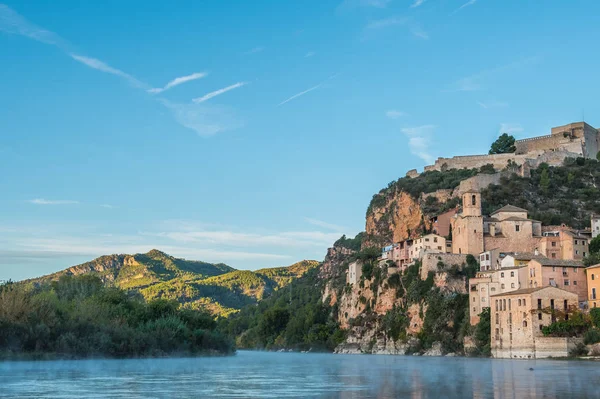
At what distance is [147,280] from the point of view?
19338 centimetres

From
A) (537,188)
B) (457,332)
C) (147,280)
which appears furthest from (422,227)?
(147,280)

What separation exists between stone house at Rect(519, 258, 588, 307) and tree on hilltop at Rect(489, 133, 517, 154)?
57729 millimetres

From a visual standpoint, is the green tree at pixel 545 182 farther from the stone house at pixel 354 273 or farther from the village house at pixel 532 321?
the village house at pixel 532 321

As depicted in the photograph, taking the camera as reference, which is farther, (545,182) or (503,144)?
(503,144)

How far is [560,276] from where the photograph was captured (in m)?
68.4

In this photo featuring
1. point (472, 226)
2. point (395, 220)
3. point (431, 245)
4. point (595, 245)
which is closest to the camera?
point (595, 245)

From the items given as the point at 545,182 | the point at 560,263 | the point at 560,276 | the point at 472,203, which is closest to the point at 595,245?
the point at 560,263

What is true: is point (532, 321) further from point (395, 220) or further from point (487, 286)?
point (395, 220)

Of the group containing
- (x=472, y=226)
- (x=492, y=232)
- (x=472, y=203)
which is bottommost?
(x=492, y=232)

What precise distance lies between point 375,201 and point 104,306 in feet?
203

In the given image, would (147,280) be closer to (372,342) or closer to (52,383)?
(372,342)

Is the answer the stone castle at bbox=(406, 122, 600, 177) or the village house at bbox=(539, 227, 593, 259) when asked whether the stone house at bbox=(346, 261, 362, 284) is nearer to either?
the stone castle at bbox=(406, 122, 600, 177)

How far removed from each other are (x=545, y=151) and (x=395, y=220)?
2706 centimetres

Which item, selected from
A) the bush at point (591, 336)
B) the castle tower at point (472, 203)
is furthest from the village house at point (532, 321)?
the castle tower at point (472, 203)
